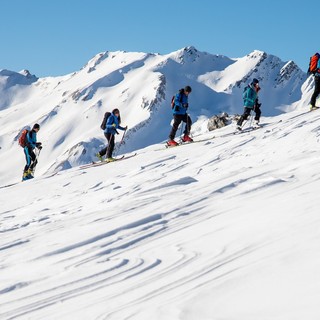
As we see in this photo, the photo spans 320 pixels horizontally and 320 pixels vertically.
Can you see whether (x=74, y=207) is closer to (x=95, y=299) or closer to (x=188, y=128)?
(x=95, y=299)

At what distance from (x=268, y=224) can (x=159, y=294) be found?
1791 millimetres

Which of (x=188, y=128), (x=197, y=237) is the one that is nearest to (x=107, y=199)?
(x=197, y=237)

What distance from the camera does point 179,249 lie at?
236 inches

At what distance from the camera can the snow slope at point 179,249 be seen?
4348mm

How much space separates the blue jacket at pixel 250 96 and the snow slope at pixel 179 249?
7277mm

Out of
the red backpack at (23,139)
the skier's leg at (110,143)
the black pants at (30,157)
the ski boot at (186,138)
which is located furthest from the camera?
the black pants at (30,157)

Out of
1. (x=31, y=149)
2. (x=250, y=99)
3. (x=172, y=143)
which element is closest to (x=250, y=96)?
(x=250, y=99)

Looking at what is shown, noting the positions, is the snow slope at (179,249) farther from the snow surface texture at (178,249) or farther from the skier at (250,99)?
the skier at (250,99)

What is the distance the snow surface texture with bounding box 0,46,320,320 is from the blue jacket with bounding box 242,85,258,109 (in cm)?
722

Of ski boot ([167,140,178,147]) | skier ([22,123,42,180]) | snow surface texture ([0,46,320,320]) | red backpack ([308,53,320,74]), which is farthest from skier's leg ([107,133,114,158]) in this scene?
snow surface texture ([0,46,320,320])

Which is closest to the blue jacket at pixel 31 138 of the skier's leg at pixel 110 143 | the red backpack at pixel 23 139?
the red backpack at pixel 23 139

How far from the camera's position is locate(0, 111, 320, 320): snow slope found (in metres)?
4.35

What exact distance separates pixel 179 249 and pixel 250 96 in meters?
13.5

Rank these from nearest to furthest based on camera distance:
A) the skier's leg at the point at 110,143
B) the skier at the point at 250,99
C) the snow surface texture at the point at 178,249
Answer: the snow surface texture at the point at 178,249 → the skier's leg at the point at 110,143 → the skier at the point at 250,99
